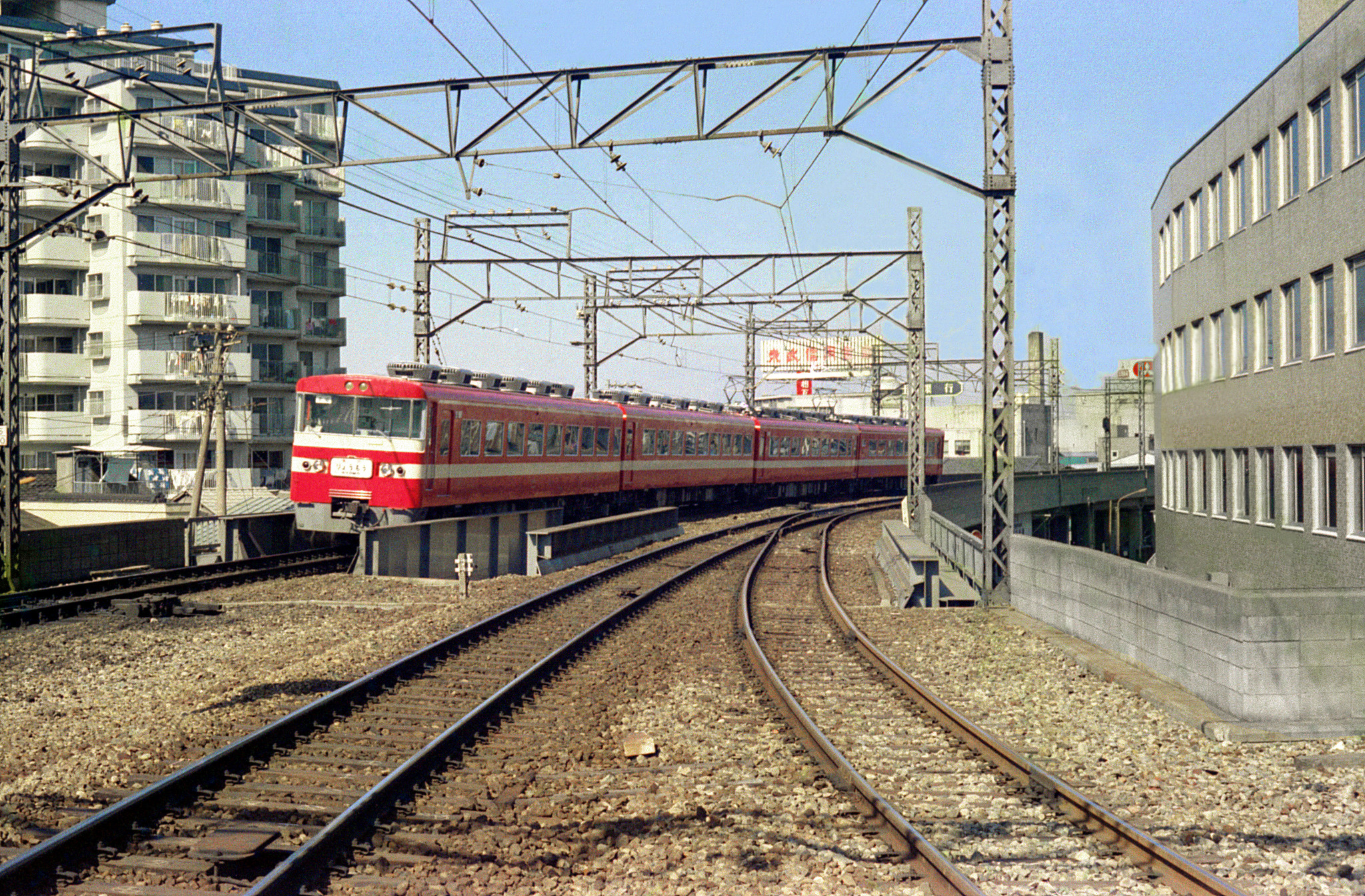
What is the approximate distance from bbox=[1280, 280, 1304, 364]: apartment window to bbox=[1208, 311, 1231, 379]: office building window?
9.63 ft

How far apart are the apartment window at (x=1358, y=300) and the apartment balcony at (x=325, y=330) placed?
4452 centimetres

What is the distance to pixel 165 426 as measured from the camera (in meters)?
44.9

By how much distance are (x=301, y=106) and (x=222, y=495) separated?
25063 mm

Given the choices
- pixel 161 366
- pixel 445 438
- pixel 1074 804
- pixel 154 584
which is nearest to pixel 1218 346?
pixel 445 438

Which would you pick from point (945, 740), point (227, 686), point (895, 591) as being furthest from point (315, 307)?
point (945, 740)

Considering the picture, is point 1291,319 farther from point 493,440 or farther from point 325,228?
point 325,228

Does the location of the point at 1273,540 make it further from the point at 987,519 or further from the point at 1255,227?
the point at 987,519

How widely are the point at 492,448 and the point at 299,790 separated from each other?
16046mm

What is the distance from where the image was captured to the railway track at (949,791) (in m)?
5.41

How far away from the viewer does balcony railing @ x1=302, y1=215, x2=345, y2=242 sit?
5228 centimetres

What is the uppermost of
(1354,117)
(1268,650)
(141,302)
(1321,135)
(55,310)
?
(141,302)

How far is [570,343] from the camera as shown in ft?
110

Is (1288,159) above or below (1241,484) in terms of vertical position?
above

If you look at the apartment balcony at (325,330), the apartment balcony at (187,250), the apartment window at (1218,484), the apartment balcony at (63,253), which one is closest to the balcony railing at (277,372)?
the apartment balcony at (325,330)
